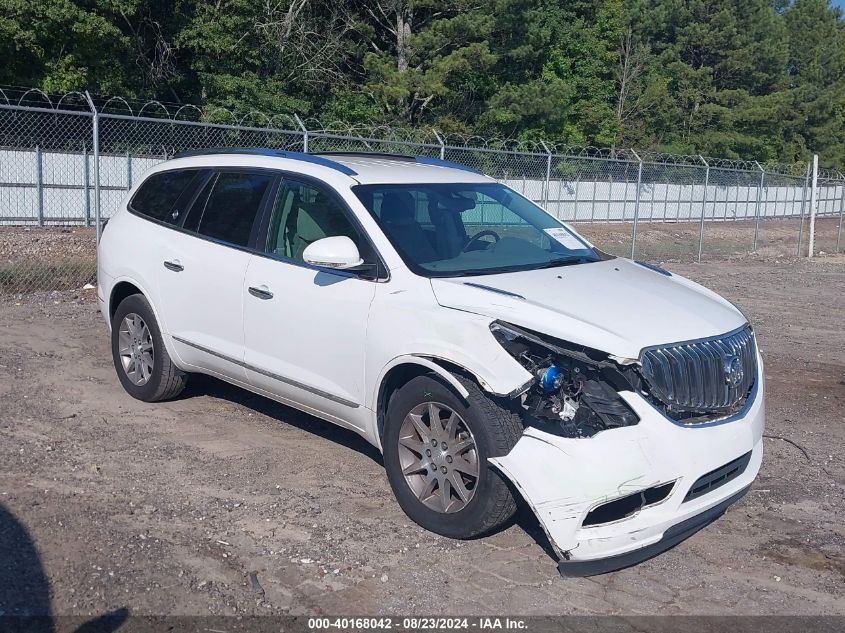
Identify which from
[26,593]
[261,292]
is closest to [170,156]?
[261,292]

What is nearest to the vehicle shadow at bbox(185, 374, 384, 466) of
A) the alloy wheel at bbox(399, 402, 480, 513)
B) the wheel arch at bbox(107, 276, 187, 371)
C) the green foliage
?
the wheel arch at bbox(107, 276, 187, 371)

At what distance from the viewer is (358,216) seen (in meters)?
5.23

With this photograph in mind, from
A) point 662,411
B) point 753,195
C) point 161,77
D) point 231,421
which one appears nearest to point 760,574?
point 662,411

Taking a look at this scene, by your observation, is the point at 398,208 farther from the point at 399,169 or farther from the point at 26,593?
the point at 26,593

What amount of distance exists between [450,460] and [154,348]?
2945 millimetres

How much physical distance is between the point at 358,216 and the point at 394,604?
2185mm

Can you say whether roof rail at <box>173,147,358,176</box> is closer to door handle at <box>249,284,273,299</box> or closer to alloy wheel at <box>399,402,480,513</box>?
door handle at <box>249,284,273,299</box>

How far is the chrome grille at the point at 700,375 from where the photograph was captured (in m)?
4.22

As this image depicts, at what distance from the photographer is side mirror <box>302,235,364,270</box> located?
489 cm

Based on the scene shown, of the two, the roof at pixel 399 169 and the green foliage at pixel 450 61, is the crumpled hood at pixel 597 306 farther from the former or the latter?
the green foliage at pixel 450 61

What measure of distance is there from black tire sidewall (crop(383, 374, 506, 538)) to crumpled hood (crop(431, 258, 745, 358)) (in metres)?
0.44

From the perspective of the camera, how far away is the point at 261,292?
5535 mm

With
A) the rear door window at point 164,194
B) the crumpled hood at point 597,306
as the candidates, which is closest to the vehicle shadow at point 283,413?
the rear door window at point 164,194

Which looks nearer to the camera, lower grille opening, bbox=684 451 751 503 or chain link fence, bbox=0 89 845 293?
lower grille opening, bbox=684 451 751 503
